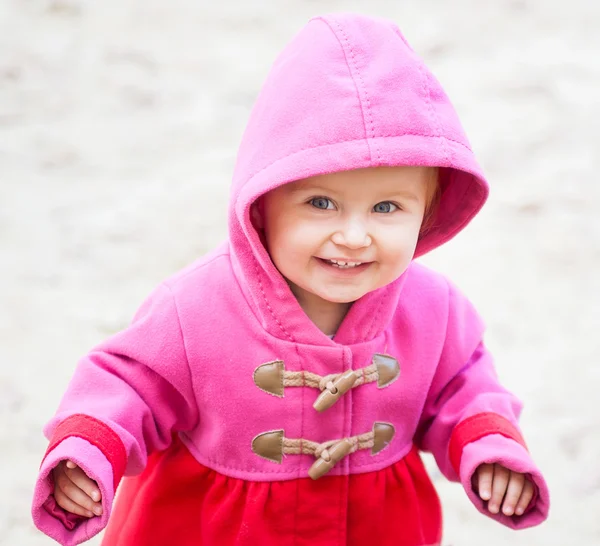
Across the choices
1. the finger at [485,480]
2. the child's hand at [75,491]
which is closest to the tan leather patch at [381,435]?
the finger at [485,480]

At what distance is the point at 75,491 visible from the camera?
99cm

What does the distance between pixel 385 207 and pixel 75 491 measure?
0.46 m

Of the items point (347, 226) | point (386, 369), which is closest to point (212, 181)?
point (386, 369)

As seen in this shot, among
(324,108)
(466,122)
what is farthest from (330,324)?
(466,122)

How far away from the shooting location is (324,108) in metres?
0.95

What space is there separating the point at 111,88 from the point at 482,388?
1538 millimetres

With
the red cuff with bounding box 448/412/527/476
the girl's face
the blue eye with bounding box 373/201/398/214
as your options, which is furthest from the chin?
the red cuff with bounding box 448/412/527/476

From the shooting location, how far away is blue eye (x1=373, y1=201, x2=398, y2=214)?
1009 millimetres

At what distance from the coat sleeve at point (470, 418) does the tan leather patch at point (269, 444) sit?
0.73ft

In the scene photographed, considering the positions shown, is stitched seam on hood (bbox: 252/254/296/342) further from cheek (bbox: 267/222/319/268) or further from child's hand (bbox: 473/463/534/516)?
child's hand (bbox: 473/463/534/516)

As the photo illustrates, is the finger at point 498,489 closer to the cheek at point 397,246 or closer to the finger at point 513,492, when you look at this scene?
the finger at point 513,492

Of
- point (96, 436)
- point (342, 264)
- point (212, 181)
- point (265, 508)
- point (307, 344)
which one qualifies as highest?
point (212, 181)

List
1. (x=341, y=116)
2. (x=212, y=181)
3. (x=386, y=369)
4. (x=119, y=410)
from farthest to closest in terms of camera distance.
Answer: (x=212, y=181), (x=386, y=369), (x=119, y=410), (x=341, y=116)

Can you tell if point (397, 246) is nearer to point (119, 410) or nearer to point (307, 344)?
point (307, 344)
